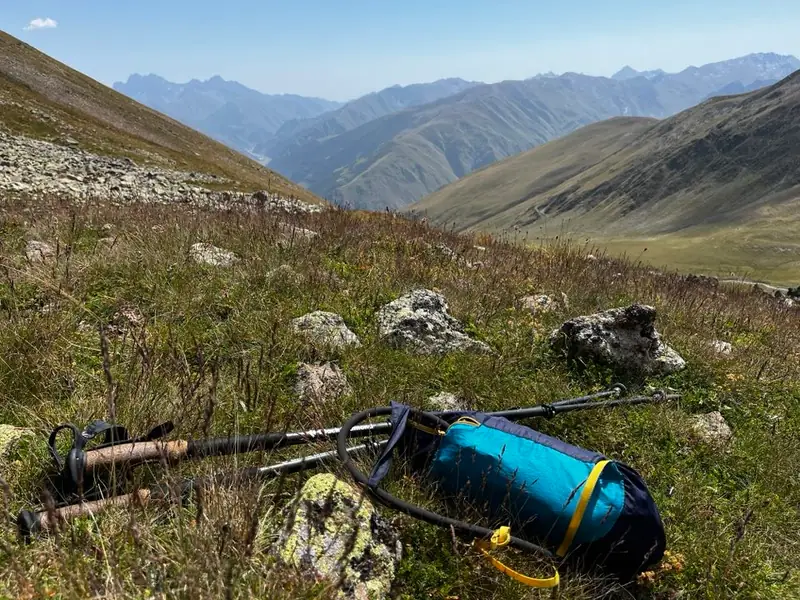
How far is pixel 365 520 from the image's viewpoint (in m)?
2.41

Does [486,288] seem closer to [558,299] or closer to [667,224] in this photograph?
[558,299]

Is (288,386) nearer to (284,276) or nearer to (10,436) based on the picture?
(10,436)

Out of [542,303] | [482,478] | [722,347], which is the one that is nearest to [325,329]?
[482,478]

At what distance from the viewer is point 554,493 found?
2.77 m

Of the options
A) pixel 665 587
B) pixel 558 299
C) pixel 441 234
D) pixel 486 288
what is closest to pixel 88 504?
pixel 665 587

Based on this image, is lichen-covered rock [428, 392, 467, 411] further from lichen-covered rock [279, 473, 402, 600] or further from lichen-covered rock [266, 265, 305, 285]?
lichen-covered rock [266, 265, 305, 285]

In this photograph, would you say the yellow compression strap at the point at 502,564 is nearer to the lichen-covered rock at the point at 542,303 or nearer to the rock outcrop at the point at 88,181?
the lichen-covered rock at the point at 542,303

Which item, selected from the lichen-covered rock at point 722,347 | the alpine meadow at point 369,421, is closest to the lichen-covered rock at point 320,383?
the alpine meadow at point 369,421

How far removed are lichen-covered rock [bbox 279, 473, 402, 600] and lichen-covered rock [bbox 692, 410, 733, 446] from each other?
10.0 feet

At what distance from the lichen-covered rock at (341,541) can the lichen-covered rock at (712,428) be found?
121 inches

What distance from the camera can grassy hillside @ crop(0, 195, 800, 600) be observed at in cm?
193

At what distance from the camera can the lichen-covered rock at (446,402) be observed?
3996 millimetres

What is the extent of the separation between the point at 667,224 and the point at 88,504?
15535cm

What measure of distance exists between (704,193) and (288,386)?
168244 mm
